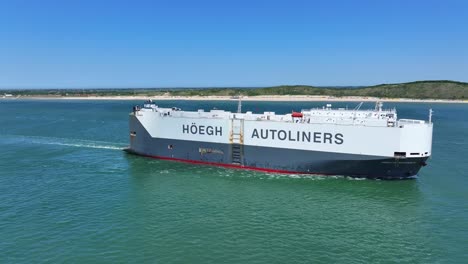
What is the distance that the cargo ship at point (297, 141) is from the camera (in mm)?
26969

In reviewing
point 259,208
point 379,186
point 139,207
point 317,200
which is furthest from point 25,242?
point 379,186

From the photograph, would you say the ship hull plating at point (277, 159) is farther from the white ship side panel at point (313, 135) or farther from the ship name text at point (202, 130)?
the ship name text at point (202, 130)

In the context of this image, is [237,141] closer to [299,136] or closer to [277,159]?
[277,159]

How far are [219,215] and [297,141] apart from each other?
429 inches

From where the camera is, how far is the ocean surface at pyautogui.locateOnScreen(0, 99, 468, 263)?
662 inches

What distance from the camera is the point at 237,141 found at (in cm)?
3189

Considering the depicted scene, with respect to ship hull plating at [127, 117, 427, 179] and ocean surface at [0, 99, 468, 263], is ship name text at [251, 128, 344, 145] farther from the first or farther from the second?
ocean surface at [0, 99, 468, 263]

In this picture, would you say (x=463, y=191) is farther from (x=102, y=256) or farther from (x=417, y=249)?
(x=102, y=256)

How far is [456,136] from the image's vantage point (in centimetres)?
5397

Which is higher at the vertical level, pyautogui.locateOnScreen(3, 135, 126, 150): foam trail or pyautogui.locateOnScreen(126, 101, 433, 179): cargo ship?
pyautogui.locateOnScreen(126, 101, 433, 179): cargo ship

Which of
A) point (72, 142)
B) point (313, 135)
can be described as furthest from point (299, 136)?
point (72, 142)

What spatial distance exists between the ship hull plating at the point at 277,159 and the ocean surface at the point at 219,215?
2.57ft

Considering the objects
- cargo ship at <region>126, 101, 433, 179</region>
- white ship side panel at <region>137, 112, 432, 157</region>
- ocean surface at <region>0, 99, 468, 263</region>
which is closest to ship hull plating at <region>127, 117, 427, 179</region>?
cargo ship at <region>126, 101, 433, 179</region>

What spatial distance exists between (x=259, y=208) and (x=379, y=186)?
10510 millimetres
